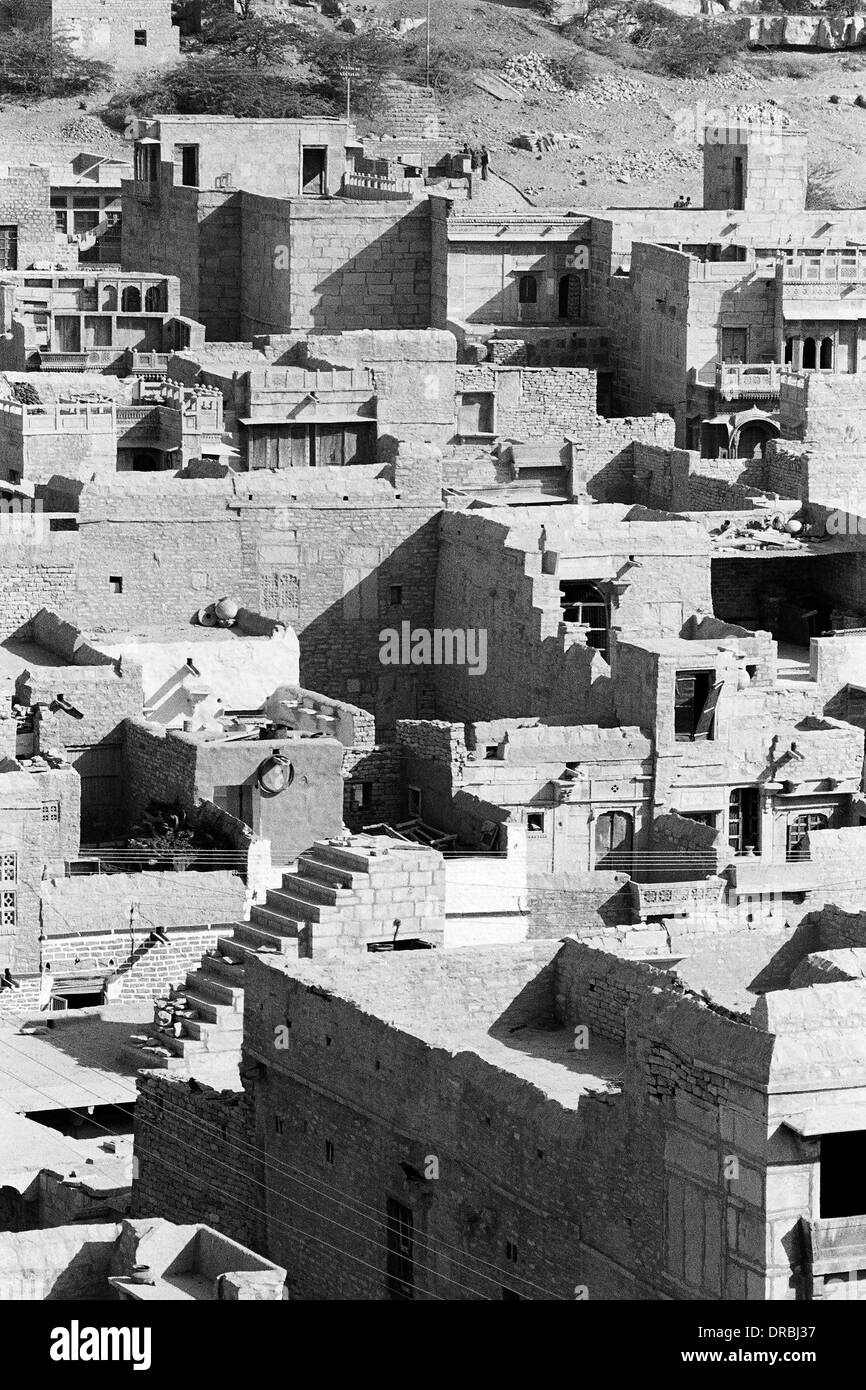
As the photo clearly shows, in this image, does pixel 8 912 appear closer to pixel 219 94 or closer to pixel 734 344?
pixel 734 344

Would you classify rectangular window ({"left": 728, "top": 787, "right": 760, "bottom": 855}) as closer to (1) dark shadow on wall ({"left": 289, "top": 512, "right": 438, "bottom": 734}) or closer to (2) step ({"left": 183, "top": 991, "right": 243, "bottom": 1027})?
(1) dark shadow on wall ({"left": 289, "top": 512, "right": 438, "bottom": 734})

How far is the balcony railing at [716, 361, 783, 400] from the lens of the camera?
71.6 m

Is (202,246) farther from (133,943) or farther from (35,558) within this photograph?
(133,943)

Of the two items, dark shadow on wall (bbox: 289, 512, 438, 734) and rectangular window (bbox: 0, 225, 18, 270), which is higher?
rectangular window (bbox: 0, 225, 18, 270)

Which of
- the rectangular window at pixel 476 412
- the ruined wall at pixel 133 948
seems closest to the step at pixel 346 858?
the ruined wall at pixel 133 948

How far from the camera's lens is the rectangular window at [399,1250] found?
36.2 meters

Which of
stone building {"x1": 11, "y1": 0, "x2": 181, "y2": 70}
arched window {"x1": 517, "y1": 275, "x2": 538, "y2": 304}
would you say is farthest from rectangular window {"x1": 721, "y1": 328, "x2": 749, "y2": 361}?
stone building {"x1": 11, "y1": 0, "x2": 181, "y2": 70}

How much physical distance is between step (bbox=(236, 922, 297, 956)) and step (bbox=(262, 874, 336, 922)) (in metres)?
0.17

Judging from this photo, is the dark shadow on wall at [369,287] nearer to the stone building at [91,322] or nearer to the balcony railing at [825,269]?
the stone building at [91,322]

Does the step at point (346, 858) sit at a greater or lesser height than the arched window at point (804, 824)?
greater

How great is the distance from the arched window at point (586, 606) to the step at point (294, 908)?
57.8 ft

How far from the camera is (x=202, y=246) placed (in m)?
79.8

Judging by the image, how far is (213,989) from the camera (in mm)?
41656
